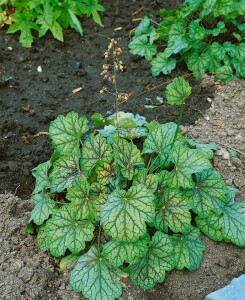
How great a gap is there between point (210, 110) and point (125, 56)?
104cm

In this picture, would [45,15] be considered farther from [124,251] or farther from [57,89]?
[124,251]

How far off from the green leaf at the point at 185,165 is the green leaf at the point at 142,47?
1.69 metres

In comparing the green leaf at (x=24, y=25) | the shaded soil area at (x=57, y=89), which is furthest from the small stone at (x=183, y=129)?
the green leaf at (x=24, y=25)

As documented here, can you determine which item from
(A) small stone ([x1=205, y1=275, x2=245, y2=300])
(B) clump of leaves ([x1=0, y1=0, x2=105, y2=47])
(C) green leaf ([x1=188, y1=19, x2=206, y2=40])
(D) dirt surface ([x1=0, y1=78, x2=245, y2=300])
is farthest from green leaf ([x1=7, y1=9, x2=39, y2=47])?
(A) small stone ([x1=205, y1=275, x2=245, y2=300])

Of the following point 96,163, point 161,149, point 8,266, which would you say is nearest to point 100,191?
point 96,163

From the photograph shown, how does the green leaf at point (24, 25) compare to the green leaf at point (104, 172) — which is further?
the green leaf at point (24, 25)

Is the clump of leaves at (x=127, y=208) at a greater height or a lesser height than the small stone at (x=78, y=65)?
greater

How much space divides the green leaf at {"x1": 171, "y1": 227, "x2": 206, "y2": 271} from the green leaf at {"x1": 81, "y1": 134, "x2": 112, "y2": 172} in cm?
61

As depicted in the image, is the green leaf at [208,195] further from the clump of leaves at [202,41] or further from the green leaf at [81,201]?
the clump of leaves at [202,41]

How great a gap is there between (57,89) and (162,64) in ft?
2.95

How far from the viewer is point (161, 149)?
3125 mm

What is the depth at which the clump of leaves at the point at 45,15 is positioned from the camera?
4527 millimetres

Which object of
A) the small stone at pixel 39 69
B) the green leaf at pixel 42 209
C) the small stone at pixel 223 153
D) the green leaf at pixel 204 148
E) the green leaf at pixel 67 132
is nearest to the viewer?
the green leaf at pixel 42 209

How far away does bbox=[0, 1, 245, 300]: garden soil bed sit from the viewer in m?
2.90
